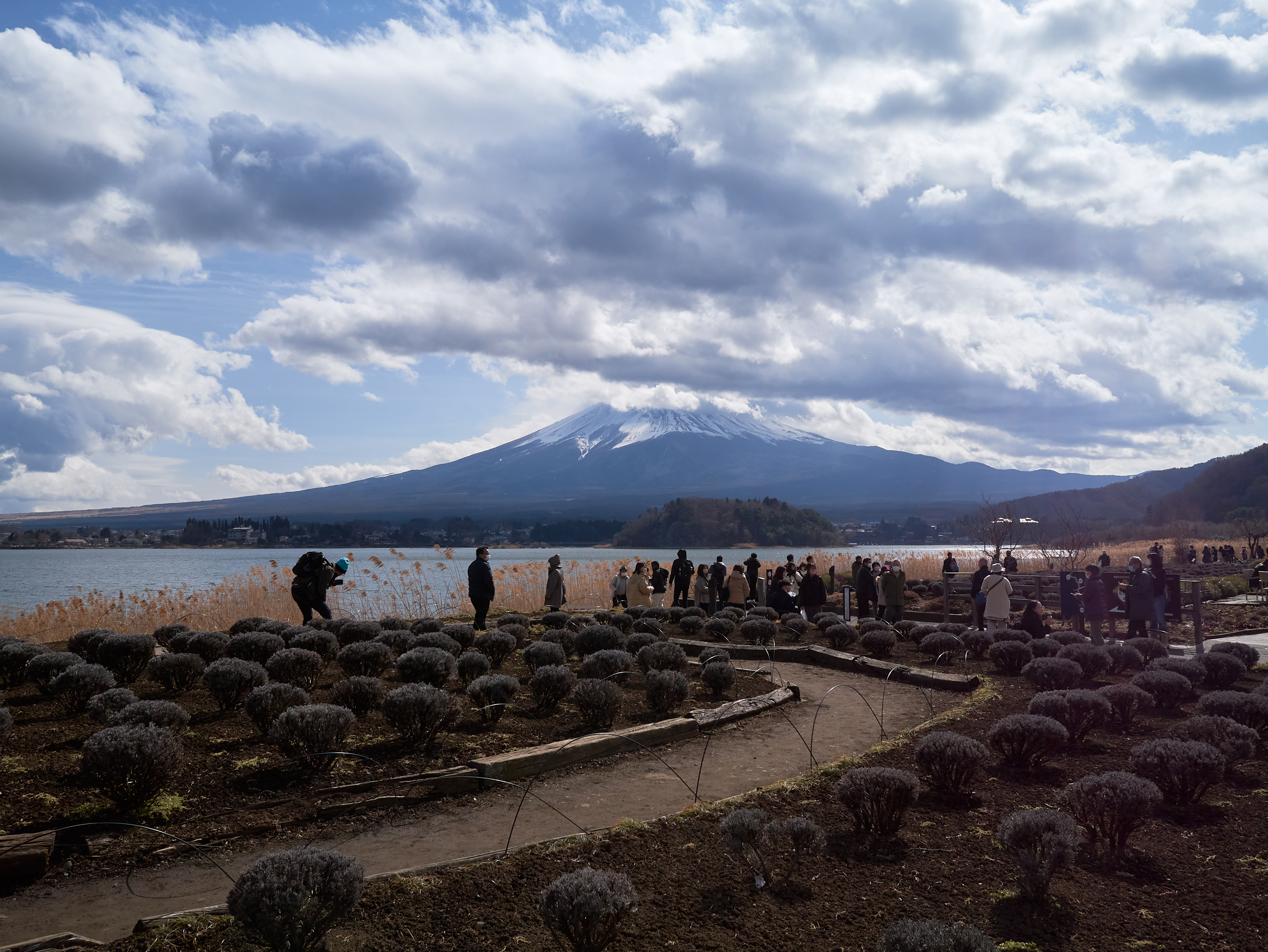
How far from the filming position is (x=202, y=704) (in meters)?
7.62

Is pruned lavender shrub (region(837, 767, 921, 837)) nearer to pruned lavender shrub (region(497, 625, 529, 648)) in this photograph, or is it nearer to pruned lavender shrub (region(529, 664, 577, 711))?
pruned lavender shrub (region(529, 664, 577, 711))

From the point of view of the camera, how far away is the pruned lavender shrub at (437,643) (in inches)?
392

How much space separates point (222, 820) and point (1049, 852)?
184 inches

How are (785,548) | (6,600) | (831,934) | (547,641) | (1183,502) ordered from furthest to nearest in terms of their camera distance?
(1183,502), (785,548), (6,600), (547,641), (831,934)

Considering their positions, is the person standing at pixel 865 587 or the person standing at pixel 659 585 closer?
the person standing at pixel 865 587

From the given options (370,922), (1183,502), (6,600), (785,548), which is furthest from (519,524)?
(370,922)

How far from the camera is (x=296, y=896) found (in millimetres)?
3158

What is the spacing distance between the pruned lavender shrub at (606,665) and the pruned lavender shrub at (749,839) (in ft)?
15.0

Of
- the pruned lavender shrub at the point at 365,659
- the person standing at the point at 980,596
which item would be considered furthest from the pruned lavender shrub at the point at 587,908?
the person standing at the point at 980,596

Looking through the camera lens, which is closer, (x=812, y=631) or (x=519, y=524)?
(x=812, y=631)

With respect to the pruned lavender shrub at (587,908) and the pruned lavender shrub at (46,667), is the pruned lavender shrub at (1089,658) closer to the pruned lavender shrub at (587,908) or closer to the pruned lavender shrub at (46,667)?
the pruned lavender shrub at (587,908)

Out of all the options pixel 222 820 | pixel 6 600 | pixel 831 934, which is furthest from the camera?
pixel 6 600

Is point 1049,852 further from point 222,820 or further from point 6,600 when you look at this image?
point 6,600

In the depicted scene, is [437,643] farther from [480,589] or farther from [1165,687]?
[1165,687]
